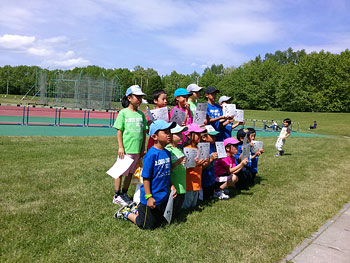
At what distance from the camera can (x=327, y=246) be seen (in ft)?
13.3

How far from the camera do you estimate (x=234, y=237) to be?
4137 millimetres

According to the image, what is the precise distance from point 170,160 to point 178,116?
1224mm

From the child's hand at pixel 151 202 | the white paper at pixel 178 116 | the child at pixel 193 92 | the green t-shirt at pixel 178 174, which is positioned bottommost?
the child's hand at pixel 151 202

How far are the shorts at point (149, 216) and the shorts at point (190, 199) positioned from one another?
1004 mm

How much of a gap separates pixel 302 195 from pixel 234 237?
10.4 ft

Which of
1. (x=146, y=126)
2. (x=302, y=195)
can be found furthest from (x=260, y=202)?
(x=146, y=126)

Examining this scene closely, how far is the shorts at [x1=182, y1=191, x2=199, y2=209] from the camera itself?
521cm

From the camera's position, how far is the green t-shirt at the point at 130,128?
4969 mm

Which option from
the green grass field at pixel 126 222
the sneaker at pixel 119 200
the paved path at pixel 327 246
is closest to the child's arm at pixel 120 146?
the sneaker at pixel 119 200

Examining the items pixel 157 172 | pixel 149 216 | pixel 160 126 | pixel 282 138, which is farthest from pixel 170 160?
pixel 282 138

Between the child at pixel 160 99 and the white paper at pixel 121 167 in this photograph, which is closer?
the white paper at pixel 121 167

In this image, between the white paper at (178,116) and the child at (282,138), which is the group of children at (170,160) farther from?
the child at (282,138)

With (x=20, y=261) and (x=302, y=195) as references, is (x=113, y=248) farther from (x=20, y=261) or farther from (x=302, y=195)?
(x=302, y=195)

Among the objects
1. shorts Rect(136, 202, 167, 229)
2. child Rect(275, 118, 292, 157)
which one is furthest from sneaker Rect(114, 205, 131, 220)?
child Rect(275, 118, 292, 157)
